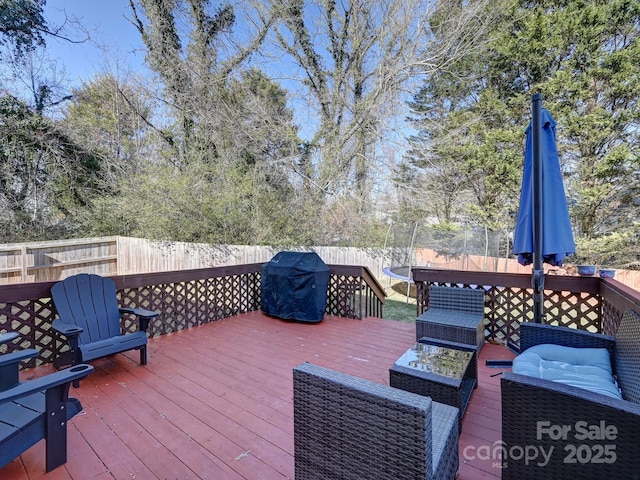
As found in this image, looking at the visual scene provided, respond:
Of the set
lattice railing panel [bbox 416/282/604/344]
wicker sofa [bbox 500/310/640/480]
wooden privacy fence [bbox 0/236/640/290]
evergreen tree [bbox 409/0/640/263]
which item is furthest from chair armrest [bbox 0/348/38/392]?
evergreen tree [bbox 409/0/640/263]

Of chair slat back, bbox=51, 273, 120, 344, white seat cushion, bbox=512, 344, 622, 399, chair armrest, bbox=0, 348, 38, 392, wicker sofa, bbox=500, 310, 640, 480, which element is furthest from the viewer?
chair slat back, bbox=51, 273, 120, 344

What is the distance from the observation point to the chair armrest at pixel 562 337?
2.23 metres

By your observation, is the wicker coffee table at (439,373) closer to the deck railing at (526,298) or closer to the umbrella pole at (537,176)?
the umbrella pole at (537,176)

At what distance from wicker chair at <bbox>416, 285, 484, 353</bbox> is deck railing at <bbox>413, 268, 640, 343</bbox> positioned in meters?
0.45

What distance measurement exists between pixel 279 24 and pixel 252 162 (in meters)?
4.29

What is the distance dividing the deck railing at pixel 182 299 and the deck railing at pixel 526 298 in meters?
1.10

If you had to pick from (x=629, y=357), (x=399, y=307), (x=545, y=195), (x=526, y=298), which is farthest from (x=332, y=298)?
(x=629, y=357)

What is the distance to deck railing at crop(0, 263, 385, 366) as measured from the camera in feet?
10.1

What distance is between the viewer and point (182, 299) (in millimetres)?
4422

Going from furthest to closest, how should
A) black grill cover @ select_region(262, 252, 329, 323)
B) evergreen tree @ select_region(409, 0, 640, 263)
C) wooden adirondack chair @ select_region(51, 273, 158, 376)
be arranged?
1. evergreen tree @ select_region(409, 0, 640, 263)
2. black grill cover @ select_region(262, 252, 329, 323)
3. wooden adirondack chair @ select_region(51, 273, 158, 376)

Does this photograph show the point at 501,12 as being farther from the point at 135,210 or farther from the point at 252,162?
the point at 135,210

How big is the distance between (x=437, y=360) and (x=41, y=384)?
7.69 ft

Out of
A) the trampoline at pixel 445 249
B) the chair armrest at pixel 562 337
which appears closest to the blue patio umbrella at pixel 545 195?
the chair armrest at pixel 562 337

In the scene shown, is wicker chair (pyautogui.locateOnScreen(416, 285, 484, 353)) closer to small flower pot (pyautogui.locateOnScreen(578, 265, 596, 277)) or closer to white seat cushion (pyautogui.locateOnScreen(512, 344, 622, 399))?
white seat cushion (pyautogui.locateOnScreen(512, 344, 622, 399))
